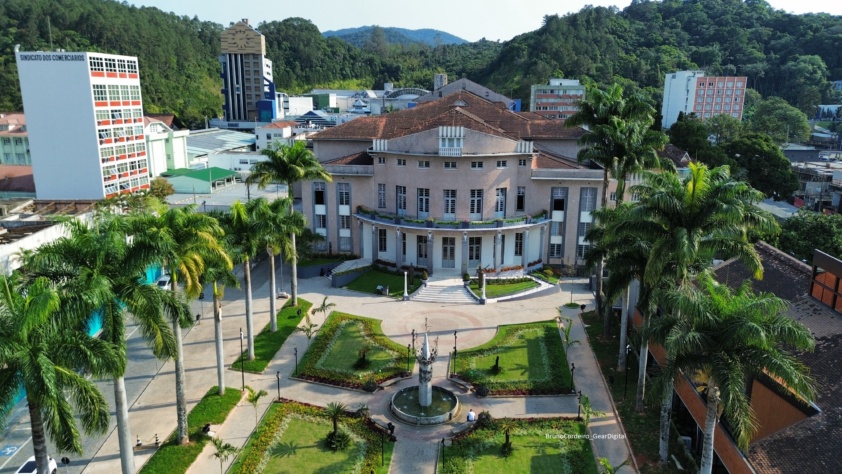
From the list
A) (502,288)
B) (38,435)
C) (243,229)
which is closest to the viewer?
(38,435)

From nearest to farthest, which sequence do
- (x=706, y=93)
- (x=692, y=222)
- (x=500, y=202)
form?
(x=692, y=222), (x=500, y=202), (x=706, y=93)

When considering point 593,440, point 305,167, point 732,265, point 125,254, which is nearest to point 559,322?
point 732,265

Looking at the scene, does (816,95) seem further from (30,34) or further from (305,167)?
(30,34)

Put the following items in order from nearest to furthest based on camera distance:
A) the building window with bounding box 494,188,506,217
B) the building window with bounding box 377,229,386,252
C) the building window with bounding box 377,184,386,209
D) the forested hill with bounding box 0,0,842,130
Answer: the building window with bounding box 494,188,506,217 < the building window with bounding box 377,229,386,252 < the building window with bounding box 377,184,386,209 < the forested hill with bounding box 0,0,842,130

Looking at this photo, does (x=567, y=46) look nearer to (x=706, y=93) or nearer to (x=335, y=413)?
(x=706, y=93)

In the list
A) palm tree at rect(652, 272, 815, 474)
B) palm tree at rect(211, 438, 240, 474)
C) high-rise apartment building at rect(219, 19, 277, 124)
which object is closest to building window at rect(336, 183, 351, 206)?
palm tree at rect(211, 438, 240, 474)

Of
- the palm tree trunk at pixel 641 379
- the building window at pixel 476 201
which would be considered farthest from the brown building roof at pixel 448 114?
the palm tree trunk at pixel 641 379

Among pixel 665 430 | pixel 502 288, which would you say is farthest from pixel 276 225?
pixel 665 430

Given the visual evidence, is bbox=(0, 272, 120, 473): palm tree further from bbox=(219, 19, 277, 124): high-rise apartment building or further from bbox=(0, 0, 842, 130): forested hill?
bbox=(219, 19, 277, 124): high-rise apartment building
